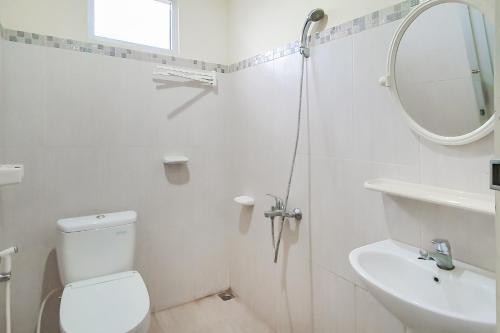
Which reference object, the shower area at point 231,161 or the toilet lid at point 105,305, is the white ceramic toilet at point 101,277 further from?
the shower area at point 231,161

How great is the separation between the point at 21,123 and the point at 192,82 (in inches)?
42.6

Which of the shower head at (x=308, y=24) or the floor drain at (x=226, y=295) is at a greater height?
the shower head at (x=308, y=24)

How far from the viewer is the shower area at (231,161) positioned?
49.3 inches

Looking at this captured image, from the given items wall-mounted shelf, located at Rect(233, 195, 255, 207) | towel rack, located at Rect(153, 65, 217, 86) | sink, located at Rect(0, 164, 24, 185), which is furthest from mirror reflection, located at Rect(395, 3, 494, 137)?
sink, located at Rect(0, 164, 24, 185)

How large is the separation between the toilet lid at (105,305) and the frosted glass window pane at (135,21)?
5.05 feet

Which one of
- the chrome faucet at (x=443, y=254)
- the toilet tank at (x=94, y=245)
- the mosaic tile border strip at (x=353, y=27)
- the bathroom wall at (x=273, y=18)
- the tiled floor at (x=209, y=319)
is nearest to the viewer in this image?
the chrome faucet at (x=443, y=254)

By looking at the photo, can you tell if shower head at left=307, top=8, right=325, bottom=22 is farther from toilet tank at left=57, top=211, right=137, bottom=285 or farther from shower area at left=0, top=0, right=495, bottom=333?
toilet tank at left=57, top=211, right=137, bottom=285

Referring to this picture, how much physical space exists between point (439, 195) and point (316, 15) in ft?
3.40

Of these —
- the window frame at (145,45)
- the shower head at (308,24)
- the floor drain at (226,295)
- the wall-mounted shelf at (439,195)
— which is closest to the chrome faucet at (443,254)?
the wall-mounted shelf at (439,195)

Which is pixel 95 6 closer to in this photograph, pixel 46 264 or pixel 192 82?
pixel 192 82

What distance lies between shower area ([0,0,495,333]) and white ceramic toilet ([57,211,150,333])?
22cm

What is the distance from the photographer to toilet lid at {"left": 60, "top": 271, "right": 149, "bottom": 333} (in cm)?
126

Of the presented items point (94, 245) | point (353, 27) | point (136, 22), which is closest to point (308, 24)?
point (353, 27)

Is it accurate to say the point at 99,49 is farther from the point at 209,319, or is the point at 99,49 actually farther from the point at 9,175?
the point at 209,319
